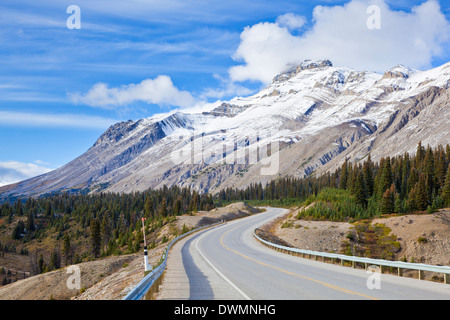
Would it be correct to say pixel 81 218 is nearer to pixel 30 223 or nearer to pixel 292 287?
pixel 30 223

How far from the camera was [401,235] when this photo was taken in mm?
54000

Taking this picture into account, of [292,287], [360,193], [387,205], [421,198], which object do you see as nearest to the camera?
[292,287]

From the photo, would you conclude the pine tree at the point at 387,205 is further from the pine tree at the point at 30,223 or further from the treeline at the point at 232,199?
the pine tree at the point at 30,223

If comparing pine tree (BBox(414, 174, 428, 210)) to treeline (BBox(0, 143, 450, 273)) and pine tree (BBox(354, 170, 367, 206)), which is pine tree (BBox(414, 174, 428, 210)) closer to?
treeline (BBox(0, 143, 450, 273))

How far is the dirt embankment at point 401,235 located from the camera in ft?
162

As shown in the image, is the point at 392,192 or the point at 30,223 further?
the point at 30,223

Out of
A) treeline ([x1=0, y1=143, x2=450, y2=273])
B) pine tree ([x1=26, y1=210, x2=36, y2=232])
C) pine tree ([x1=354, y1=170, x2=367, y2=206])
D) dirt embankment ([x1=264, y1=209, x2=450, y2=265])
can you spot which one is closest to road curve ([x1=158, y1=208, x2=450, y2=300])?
dirt embankment ([x1=264, y1=209, x2=450, y2=265])

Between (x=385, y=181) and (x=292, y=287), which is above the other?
(x=385, y=181)

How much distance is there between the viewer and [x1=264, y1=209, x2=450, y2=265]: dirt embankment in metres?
49.4

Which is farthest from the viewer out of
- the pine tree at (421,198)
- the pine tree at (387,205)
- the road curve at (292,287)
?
the pine tree at (421,198)

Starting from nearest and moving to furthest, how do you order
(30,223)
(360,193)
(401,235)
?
(401,235)
(360,193)
(30,223)

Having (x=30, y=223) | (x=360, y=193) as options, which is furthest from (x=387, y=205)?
(x=30, y=223)

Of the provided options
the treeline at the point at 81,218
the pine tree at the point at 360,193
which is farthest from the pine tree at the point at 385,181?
the treeline at the point at 81,218

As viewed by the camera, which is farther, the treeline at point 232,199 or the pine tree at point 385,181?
the pine tree at point 385,181
